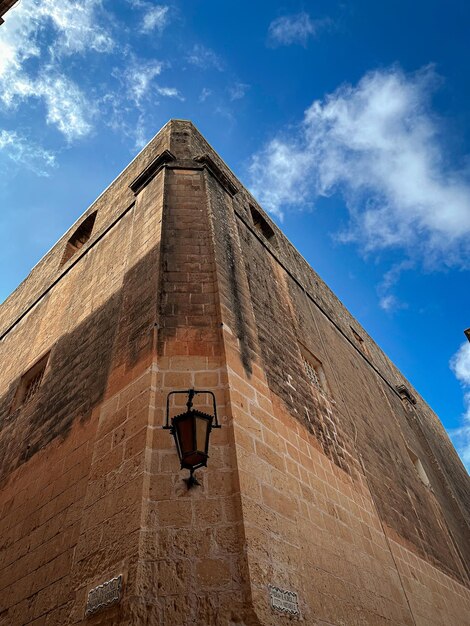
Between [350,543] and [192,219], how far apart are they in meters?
4.00

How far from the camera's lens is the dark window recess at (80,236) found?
9.00 m

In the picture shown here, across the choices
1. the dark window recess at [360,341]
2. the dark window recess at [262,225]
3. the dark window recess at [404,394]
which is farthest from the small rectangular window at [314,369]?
the dark window recess at [404,394]

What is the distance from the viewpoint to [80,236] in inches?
363

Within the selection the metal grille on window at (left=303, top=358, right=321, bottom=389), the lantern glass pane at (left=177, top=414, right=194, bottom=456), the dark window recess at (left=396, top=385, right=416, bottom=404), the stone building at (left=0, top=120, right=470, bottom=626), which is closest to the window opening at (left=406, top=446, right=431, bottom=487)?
the stone building at (left=0, top=120, right=470, bottom=626)

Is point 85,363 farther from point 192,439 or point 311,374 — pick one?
point 311,374

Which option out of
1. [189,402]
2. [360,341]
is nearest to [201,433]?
[189,402]

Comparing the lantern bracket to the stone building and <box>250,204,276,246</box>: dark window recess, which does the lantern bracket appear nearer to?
the stone building

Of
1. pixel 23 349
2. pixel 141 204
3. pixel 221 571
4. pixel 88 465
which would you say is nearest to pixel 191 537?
pixel 221 571

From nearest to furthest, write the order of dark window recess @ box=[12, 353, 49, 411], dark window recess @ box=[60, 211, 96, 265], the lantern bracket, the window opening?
1. the lantern bracket
2. dark window recess @ box=[12, 353, 49, 411]
3. dark window recess @ box=[60, 211, 96, 265]
4. the window opening

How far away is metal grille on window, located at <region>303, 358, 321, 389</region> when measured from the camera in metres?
6.19

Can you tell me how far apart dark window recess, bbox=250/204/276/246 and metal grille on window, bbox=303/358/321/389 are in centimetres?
305

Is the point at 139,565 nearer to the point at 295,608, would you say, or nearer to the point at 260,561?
the point at 260,561

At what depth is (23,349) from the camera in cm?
724

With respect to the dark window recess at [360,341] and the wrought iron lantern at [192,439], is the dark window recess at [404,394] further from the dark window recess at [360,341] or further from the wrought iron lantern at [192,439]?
the wrought iron lantern at [192,439]
